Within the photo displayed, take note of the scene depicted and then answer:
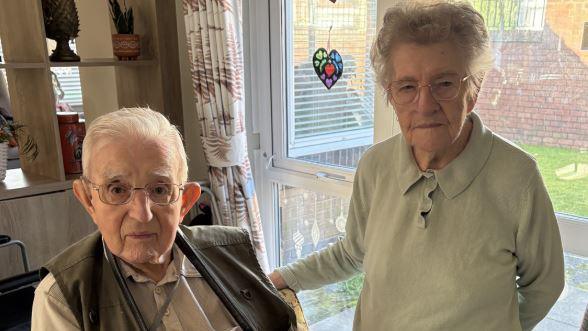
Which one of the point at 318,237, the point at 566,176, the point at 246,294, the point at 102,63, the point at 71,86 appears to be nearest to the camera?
the point at 246,294

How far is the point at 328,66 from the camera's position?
2.15m

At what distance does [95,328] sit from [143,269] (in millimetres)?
164

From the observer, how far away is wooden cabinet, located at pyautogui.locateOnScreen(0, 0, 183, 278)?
6.58 feet

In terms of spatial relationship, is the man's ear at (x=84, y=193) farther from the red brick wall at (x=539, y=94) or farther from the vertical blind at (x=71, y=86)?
the vertical blind at (x=71, y=86)

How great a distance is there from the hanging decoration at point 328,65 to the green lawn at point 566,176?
912mm

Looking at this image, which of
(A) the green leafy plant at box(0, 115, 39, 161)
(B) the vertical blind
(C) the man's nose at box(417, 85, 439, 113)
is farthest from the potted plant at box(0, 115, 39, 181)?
(B) the vertical blind

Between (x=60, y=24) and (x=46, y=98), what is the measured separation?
35cm

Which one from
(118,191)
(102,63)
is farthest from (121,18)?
(118,191)

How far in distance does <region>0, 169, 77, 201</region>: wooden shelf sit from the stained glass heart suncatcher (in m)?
1.28

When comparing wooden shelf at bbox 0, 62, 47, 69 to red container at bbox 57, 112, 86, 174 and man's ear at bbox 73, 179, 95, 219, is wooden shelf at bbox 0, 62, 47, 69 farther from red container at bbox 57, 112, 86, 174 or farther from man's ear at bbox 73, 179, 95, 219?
man's ear at bbox 73, 179, 95, 219

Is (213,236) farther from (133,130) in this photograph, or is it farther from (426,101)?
(426,101)

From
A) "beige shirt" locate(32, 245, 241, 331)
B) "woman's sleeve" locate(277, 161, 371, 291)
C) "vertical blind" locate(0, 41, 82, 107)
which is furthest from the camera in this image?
"vertical blind" locate(0, 41, 82, 107)

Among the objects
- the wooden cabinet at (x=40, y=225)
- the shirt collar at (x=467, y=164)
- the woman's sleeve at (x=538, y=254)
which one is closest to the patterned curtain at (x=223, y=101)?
the wooden cabinet at (x=40, y=225)

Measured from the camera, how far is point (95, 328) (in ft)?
3.17
